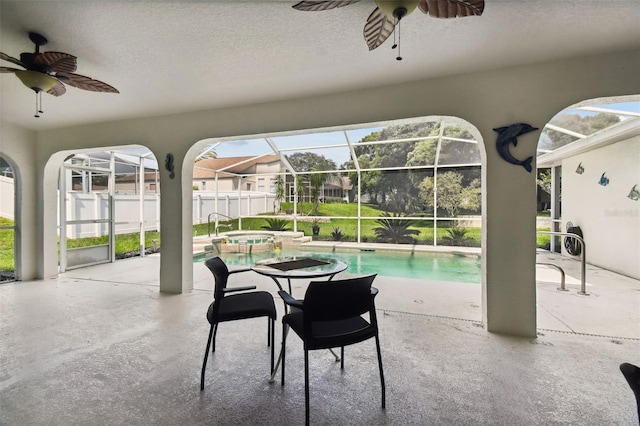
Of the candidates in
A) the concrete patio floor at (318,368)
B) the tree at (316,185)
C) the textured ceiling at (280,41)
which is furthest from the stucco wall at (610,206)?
the tree at (316,185)

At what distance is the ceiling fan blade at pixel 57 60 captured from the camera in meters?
2.18

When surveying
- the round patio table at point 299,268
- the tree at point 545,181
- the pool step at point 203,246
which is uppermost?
the tree at point 545,181

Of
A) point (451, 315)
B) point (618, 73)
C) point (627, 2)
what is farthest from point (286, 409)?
point (618, 73)

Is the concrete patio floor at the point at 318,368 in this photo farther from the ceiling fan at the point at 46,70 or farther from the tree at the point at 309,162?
the tree at the point at 309,162

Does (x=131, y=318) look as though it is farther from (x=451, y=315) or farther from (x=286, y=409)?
(x=451, y=315)

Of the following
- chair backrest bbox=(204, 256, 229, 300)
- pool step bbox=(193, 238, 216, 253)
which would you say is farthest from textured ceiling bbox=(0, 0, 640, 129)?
pool step bbox=(193, 238, 216, 253)

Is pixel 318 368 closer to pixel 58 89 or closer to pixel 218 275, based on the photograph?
pixel 218 275

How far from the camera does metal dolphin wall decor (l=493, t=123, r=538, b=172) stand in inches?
106

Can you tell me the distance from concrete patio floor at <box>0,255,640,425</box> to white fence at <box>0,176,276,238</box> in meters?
2.27

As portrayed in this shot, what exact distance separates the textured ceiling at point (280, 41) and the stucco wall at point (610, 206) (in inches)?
148

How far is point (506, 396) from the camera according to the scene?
1.88 meters

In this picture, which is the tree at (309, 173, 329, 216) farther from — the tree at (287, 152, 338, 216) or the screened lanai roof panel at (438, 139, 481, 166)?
the screened lanai roof panel at (438, 139, 481, 166)

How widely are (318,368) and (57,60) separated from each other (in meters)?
3.10

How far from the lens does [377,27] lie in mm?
1896
